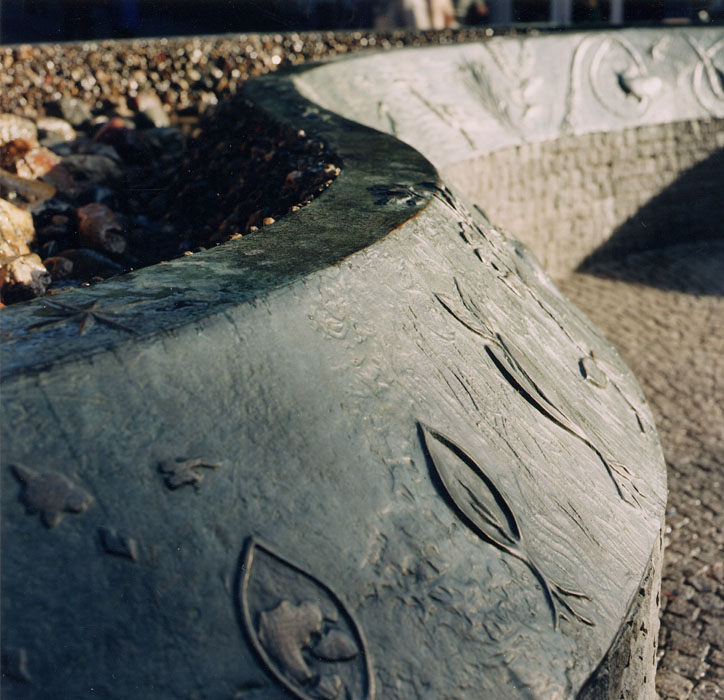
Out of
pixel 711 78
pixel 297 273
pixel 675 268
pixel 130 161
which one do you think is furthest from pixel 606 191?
pixel 297 273

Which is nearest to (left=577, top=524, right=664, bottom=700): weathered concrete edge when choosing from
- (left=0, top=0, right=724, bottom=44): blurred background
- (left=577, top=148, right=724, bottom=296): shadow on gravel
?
(left=577, top=148, right=724, bottom=296): shadow on gravel

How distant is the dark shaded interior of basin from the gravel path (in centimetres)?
14

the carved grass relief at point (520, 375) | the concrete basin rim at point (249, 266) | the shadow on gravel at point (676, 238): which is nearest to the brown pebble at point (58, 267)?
the concrete basin rim at point (249, 266)

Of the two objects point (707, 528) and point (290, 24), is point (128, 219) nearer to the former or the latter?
point (707, 528)

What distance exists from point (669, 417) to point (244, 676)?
8.05 ft

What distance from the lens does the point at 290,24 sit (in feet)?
31.2

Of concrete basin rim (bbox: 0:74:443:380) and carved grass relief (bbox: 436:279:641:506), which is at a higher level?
concrete basin rim (bbox: 0:74:443:380)

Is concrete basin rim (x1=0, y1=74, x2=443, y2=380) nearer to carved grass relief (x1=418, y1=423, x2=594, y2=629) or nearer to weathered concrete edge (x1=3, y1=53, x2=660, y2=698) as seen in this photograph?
weathered concrete edge (x1=3, y1=53, x2=660, y2=698)

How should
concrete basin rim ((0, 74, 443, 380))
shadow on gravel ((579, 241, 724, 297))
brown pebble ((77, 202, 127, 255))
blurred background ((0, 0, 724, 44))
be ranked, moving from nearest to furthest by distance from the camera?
1. concrete basin rim ((0, 74, 443, 380))
2. brown pebble ((77, 202, 127, 255))
3. shadow on gravel ((579, 241, 724, 297))
4. blurred background ((0, 0, 724, 44))

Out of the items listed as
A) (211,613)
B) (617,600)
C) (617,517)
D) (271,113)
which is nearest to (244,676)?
(211,613)

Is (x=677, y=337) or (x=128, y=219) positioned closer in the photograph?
(x=128, y=219)

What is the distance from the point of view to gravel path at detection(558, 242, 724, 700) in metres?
2.04

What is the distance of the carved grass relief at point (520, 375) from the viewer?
4.85 feet

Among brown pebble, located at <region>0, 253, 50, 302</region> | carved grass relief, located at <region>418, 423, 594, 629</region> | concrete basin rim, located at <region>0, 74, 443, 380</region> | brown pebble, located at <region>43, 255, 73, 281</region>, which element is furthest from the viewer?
brown pebble, located at <region>43, 255, 73, 281</region>
